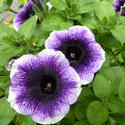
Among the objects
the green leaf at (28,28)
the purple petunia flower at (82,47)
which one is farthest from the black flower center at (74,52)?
the green leaf at (28,28)

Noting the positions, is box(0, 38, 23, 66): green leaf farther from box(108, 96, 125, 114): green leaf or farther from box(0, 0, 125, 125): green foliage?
box(108, 96, 125, 114): green leaf

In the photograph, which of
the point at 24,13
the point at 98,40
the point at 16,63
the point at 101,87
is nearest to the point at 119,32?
the point at 98,40

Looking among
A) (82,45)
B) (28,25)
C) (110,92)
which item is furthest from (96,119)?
(28,25)

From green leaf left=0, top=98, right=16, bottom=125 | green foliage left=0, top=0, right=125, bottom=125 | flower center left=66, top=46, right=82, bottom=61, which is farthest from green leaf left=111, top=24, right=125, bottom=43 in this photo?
green leaf left=0, top=98, right=16, bottom=125

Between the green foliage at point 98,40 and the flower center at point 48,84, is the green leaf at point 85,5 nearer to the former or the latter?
the green foliage at point 98,40

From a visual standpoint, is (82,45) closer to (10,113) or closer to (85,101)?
(85,101)
